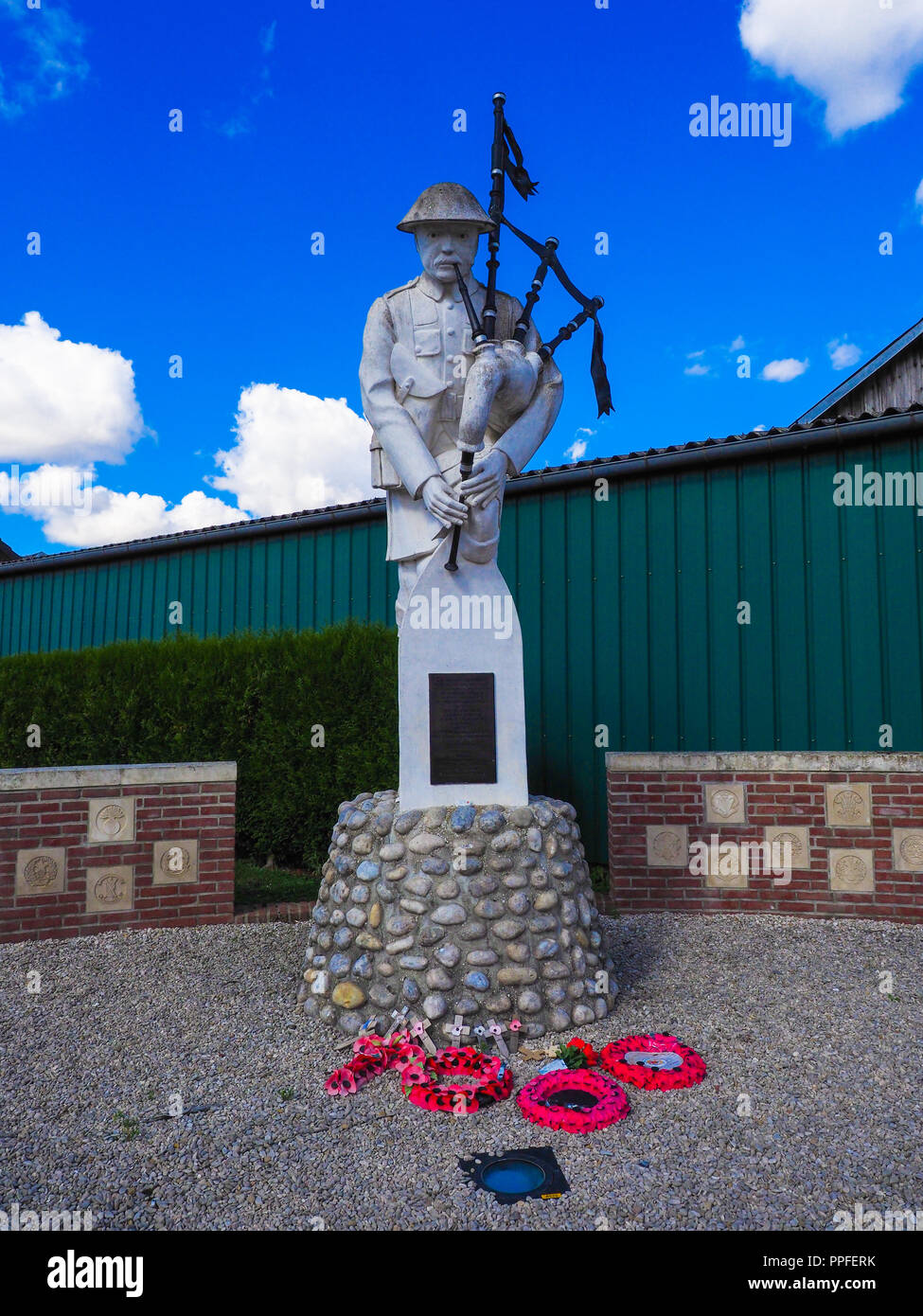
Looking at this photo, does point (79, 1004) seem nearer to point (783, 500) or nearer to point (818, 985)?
point (818, 985)

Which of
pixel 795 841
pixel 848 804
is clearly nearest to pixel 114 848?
pixel 795 841

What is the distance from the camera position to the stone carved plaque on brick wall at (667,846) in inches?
214

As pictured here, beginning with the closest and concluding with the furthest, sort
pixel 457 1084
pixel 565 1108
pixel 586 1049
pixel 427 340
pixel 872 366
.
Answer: pixel 565 1108 < pixel 457 1084 < pixel 586 1049 < pixel 427 340 < pixel 872 366

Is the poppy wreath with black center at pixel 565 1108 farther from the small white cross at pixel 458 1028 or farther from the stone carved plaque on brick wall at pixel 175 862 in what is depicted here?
the stone carved plaque on brick wall at pixel 175 862

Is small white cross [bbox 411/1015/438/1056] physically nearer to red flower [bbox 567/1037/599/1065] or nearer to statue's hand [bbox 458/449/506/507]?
red flower [bbox 567/1037/599/1065]

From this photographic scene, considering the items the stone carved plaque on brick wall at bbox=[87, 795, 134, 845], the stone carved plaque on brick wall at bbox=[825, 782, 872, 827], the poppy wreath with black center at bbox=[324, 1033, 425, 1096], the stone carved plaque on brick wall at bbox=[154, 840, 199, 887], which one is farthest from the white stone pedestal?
the stone carved plaque on brick wall at bbox=[825, 782, 872, 827]

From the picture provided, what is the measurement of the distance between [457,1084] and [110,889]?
277 centimetres

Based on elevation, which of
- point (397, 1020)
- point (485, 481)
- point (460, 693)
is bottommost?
point (397, 1020)

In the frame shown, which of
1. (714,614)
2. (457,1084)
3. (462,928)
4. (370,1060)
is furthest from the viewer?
(714,614)

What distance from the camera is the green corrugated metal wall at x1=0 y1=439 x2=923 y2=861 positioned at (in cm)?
632

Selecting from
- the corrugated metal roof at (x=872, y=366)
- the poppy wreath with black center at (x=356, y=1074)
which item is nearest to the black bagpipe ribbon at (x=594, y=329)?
the poppy wreath with black center at (x=356, y=1074)

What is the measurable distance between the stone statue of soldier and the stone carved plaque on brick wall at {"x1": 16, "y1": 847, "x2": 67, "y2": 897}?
2.47 metres

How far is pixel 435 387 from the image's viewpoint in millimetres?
4012

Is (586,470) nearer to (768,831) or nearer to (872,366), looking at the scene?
(768,831)
